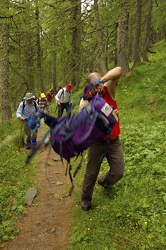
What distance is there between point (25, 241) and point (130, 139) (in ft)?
13.1

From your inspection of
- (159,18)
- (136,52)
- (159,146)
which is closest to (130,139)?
(159,146)

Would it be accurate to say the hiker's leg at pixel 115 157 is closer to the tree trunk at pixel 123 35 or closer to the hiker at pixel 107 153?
the hiker at pixel 107 153

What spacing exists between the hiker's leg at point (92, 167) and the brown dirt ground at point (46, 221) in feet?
2.21

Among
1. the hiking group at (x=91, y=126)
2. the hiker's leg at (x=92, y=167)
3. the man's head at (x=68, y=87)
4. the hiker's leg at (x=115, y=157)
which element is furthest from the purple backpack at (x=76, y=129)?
the man's head at (x=68, y=87)

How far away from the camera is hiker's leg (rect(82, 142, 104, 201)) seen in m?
→ 4.34

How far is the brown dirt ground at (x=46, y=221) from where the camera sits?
4293 millimetres

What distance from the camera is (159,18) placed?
18641 millimetres

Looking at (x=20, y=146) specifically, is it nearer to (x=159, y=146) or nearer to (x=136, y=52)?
(x=159, y=146)

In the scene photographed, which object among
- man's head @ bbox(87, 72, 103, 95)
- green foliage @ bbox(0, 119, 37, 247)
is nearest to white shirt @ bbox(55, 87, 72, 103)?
green foliage @ bbox(0, 119, 37, 247)

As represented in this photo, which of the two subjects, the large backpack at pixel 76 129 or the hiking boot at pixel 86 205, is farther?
the hiking boot at pixel 86 205

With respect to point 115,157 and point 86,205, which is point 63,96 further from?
point 115,157

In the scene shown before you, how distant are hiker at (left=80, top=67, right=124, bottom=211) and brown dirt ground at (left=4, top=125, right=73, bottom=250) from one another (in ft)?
1.90

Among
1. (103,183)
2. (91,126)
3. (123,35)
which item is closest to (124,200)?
(103,183)

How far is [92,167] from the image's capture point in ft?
14.8
